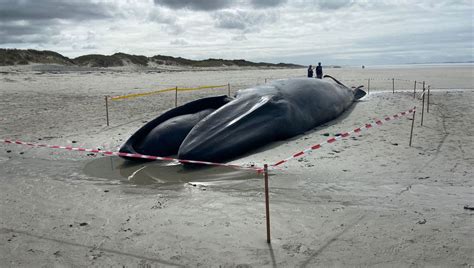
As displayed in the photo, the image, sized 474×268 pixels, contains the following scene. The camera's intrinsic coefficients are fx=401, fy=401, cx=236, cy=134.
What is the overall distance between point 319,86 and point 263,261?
298 inches

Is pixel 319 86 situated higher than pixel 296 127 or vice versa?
pixel 319 86

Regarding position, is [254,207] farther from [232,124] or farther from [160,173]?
[232,124]

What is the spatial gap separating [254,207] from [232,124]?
2735 mm

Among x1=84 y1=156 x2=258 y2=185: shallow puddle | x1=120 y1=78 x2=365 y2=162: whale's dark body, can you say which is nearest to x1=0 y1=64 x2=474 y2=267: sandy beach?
x1=84 y1=156 x2=258 y2=185: shallow puddle

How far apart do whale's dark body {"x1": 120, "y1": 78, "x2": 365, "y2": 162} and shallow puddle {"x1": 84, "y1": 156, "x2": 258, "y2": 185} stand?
0.96ft

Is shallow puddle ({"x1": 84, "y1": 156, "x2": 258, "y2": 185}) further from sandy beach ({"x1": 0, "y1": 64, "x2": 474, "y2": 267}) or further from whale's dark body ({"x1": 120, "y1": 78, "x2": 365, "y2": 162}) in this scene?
whale's dark body ({"x1": 120, "y1": 78, "x2": 365, "y2": 162})

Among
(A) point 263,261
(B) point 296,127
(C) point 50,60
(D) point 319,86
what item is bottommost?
(A) point 263,261

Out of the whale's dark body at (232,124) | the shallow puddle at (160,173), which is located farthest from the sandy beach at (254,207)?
the whale's dark body at (232,124)

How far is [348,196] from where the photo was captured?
5.78 metres

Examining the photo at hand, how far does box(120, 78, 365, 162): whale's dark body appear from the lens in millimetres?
7574

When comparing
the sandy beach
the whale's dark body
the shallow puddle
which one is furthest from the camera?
the whale's dark body

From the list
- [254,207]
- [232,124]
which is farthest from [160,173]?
[254,207]

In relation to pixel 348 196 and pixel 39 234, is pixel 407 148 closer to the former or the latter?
pixel 348 196

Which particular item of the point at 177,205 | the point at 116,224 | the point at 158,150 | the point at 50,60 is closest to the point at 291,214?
the point at 177,205
